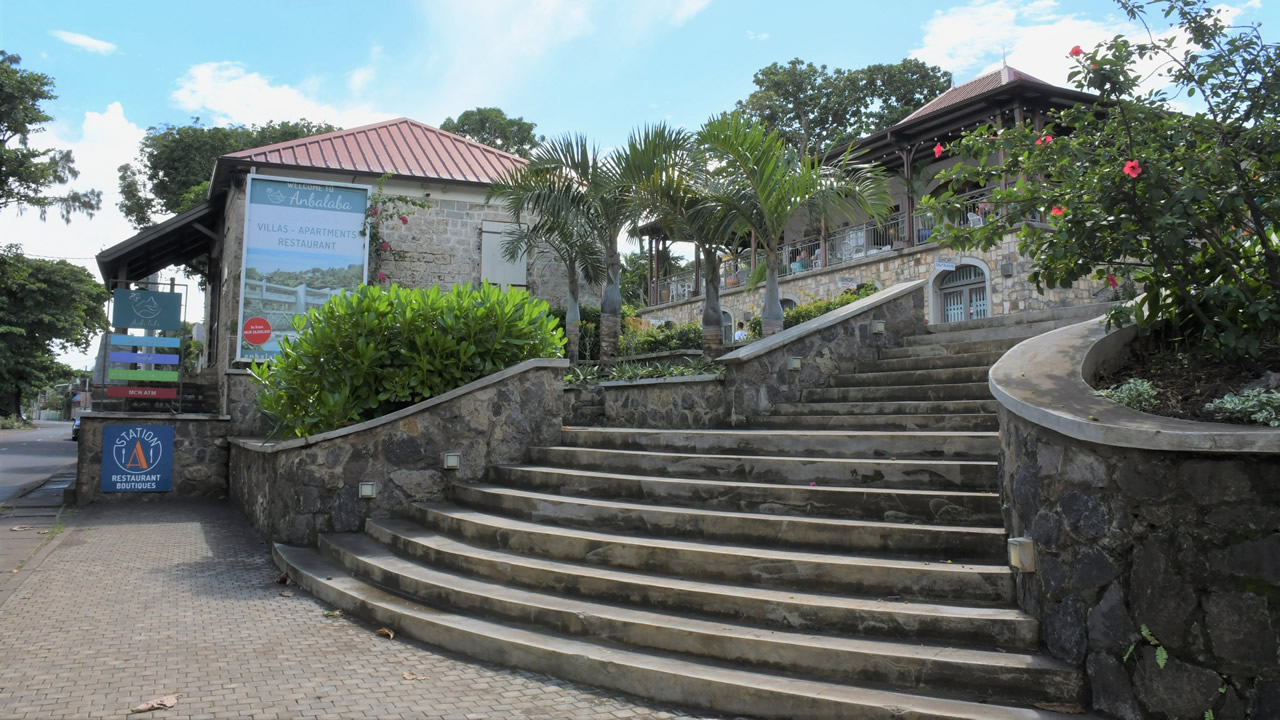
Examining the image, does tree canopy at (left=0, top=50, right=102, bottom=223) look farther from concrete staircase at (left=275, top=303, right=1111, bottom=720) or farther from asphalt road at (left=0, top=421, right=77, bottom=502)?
concrete staircase at (left=275, top=303, right=1111, bottom=720)

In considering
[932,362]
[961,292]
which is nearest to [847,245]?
[961,292]

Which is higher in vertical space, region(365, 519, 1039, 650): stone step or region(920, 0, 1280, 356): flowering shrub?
region(920, 0, 1280, 356): flowering shrub

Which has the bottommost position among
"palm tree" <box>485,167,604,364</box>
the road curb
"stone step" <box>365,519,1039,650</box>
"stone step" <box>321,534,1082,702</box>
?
the road curb

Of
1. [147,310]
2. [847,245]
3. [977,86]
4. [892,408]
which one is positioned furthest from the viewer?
[977,86]

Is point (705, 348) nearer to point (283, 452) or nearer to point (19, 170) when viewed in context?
point (283, 452)

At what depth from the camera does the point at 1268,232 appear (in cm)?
414

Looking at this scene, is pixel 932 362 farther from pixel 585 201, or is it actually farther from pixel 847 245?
pixel 847 245

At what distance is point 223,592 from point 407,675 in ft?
9.12

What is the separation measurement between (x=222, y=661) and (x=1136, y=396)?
4.94m

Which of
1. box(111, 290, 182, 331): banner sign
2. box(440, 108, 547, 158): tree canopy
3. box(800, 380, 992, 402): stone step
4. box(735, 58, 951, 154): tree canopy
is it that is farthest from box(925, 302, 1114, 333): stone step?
box(440, 108, 547, 158): tree canopy

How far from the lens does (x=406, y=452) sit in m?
7.30

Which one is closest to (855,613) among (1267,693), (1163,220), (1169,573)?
(1169,573)

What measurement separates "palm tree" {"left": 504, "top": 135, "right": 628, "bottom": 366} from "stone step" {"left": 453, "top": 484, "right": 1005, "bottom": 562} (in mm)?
4518

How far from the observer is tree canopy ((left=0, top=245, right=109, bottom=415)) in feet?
108
